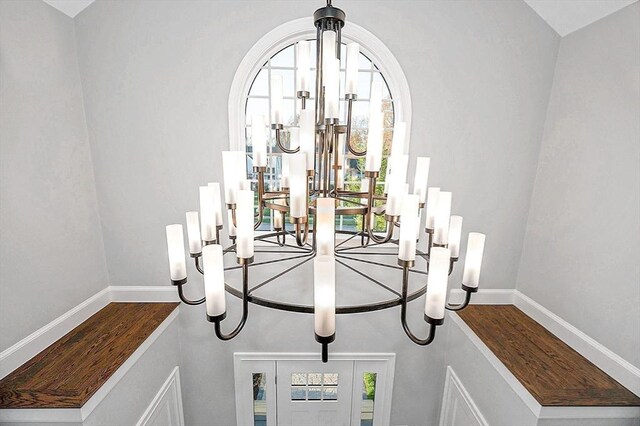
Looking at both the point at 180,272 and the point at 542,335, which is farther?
the point at 542,335

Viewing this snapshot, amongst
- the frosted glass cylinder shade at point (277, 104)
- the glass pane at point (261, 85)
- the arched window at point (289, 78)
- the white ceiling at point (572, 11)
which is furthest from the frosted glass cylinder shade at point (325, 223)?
the white ceiling at point (572, 11)

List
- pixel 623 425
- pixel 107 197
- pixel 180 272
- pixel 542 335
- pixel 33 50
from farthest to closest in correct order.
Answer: pixel 107 197 → pixel 542 335 → pixel 33 50 → pixel 623 425 → pixel 180 272

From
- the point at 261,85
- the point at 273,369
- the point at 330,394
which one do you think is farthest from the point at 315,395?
the point at 261,85

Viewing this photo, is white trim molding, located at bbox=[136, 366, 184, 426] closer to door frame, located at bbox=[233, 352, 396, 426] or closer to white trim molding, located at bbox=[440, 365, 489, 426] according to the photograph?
door frame, located at bbox=[233, 352, 396, 426]

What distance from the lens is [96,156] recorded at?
218cm

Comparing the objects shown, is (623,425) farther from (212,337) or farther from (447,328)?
(212,337)

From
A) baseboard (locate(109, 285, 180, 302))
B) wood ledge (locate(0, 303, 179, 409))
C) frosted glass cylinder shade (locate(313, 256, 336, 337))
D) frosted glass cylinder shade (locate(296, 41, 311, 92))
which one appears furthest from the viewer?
baseboard (locate(109, 285, 180, 302))

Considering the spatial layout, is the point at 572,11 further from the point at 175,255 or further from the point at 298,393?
the point at 298,393

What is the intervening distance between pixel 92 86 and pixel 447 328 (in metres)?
3.13

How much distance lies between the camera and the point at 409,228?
913 millimetres

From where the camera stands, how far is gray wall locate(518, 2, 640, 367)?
163 cm

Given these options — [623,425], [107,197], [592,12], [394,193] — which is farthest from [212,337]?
[592,12]

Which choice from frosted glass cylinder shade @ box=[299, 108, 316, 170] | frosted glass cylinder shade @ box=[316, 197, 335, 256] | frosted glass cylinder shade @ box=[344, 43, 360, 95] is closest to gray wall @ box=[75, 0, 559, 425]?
frosted glass cylinder shade @ box=[344, 43, 360, 95]

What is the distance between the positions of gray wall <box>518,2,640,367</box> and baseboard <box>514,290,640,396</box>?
4 centimetres
